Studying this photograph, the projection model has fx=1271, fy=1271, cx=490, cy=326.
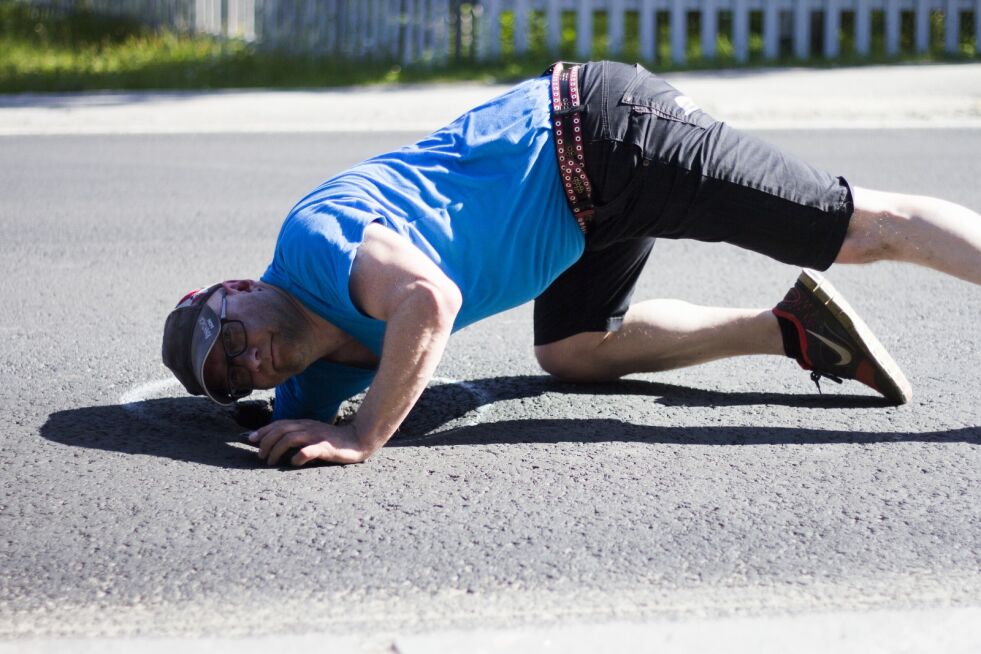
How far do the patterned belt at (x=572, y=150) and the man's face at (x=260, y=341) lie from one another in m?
0.84

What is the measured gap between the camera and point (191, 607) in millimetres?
2732

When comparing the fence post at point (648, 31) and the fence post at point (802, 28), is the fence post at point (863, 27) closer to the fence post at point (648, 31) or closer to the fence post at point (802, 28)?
the fence post at point (802, 28)

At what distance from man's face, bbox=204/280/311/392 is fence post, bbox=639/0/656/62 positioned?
9.95 m

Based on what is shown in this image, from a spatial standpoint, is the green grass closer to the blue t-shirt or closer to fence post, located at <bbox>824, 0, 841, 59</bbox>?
fence post, located at <bbox>824, 0, 841, 59</bbox>

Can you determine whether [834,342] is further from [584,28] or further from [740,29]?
[740,29]

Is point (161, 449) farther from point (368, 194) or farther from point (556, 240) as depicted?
point (556, 240)

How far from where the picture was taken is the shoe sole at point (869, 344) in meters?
3.97

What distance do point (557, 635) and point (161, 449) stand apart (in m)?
1.62

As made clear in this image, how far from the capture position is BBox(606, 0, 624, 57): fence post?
12914 millimetres

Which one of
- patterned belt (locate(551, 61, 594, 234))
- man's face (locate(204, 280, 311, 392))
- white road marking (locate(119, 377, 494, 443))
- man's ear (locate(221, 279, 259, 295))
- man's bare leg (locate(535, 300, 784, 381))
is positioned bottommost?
white road marking (locate(119, 377, 494, 443))

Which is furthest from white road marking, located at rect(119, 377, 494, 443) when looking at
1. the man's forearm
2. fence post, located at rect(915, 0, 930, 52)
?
fence post, located at rect(915, 0, 930, 52)

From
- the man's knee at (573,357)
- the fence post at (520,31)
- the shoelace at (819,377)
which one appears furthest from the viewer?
the fence post at (520,31)

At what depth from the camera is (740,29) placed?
42.6 feet

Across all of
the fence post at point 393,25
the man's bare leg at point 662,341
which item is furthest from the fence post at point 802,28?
the man's bare leg at point 662,341
